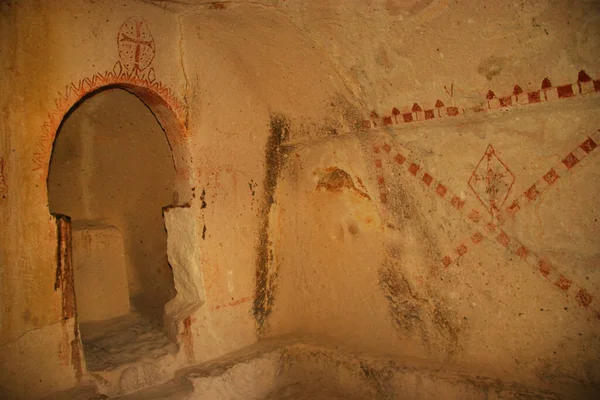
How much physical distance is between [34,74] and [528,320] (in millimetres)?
3338

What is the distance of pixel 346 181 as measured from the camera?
399 cm

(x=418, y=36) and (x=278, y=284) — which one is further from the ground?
(x=418, y=36)

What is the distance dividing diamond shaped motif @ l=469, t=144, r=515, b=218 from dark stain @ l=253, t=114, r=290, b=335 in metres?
1.68

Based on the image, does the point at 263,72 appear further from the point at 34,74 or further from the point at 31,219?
the point at 31,219

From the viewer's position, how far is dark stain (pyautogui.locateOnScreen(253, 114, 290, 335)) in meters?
4.17

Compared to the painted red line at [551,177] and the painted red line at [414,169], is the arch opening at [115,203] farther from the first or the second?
the painted red line at [551,177]

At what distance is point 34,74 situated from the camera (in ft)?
9.60

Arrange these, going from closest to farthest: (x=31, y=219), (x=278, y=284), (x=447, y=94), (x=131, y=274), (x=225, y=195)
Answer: (x=31, y=219) < (x=447, y=94) < (x=225, y=195) < (x=278, y=284) < (x=131, y=274)

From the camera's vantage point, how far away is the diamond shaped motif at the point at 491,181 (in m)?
3.05

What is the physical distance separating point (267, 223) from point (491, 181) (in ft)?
6.23

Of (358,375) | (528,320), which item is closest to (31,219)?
(358,375)

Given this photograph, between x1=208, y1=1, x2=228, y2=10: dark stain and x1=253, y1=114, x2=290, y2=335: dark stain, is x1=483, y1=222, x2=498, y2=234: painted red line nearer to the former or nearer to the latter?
x1=253, y1=114, x2=290, y2=335: dark stain

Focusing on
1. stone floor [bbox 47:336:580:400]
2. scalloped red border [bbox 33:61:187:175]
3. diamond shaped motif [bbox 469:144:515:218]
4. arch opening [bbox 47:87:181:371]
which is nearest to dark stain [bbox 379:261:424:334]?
stone floor [bbox 47:336:580:400]

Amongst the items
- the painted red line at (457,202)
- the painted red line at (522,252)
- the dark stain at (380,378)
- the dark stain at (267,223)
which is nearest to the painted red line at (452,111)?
the painted red line at (457,202)
